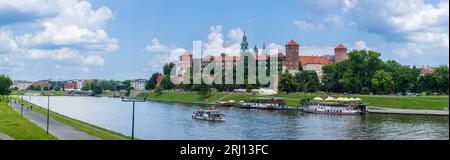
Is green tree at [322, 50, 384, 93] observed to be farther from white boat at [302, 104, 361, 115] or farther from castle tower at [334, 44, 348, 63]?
castle tower at [334, 44, 348, 63]

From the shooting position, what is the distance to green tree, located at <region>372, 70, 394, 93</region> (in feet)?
348

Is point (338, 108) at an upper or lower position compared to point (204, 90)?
lower

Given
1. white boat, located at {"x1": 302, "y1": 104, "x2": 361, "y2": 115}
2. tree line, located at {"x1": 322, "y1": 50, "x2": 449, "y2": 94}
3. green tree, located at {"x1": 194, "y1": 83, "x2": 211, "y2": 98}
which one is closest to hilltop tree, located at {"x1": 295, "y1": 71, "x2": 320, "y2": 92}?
tree line, located at {"x1": 322, "y1": 50, "x2": 449, "y2": 94}

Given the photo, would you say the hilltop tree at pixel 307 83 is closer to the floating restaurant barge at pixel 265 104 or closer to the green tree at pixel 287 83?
the green tree at pixel 287 83

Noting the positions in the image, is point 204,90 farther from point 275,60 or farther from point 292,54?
point 292,54

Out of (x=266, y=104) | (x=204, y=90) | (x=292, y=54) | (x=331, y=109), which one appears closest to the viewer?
(x=331, y=109)

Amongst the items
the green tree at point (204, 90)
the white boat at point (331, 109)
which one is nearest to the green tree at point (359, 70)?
the white boat at point (331, 109)

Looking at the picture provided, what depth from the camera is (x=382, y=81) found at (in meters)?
106

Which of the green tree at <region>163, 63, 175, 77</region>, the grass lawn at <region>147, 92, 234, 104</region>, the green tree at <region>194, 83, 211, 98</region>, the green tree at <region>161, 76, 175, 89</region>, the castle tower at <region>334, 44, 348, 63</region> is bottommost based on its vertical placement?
the grass lawn at <region>147, 92, 234, 104</region>

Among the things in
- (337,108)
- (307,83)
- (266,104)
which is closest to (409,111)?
(337,108)
